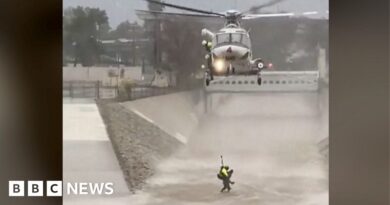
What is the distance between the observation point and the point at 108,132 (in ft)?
6.17

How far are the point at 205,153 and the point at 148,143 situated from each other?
0.76 feet

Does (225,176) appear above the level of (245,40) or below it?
below

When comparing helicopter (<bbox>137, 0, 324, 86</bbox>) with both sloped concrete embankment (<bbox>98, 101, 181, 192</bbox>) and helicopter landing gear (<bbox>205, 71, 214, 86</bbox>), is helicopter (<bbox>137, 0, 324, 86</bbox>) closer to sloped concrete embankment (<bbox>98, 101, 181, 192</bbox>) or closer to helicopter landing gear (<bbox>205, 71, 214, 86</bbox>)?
helicopter landing gear (<bbox>205, 71, 214, 86</bbox>)

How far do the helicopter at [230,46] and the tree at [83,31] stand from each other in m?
0.17

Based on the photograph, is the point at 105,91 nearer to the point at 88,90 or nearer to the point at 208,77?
the point at 88,90

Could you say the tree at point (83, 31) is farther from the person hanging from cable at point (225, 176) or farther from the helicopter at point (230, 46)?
the person hanging from cable at point (225, 176)

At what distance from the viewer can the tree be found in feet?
6.08

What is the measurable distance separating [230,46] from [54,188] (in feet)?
2.98

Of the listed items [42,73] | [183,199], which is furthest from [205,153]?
[42,73]

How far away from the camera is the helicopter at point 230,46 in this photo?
1858mm

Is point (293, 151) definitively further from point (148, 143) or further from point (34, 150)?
point (34, 150)

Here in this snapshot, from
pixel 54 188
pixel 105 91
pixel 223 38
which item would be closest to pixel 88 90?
pixel 105 91

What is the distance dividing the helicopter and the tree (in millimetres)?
171

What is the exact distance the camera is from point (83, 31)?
186 cm
